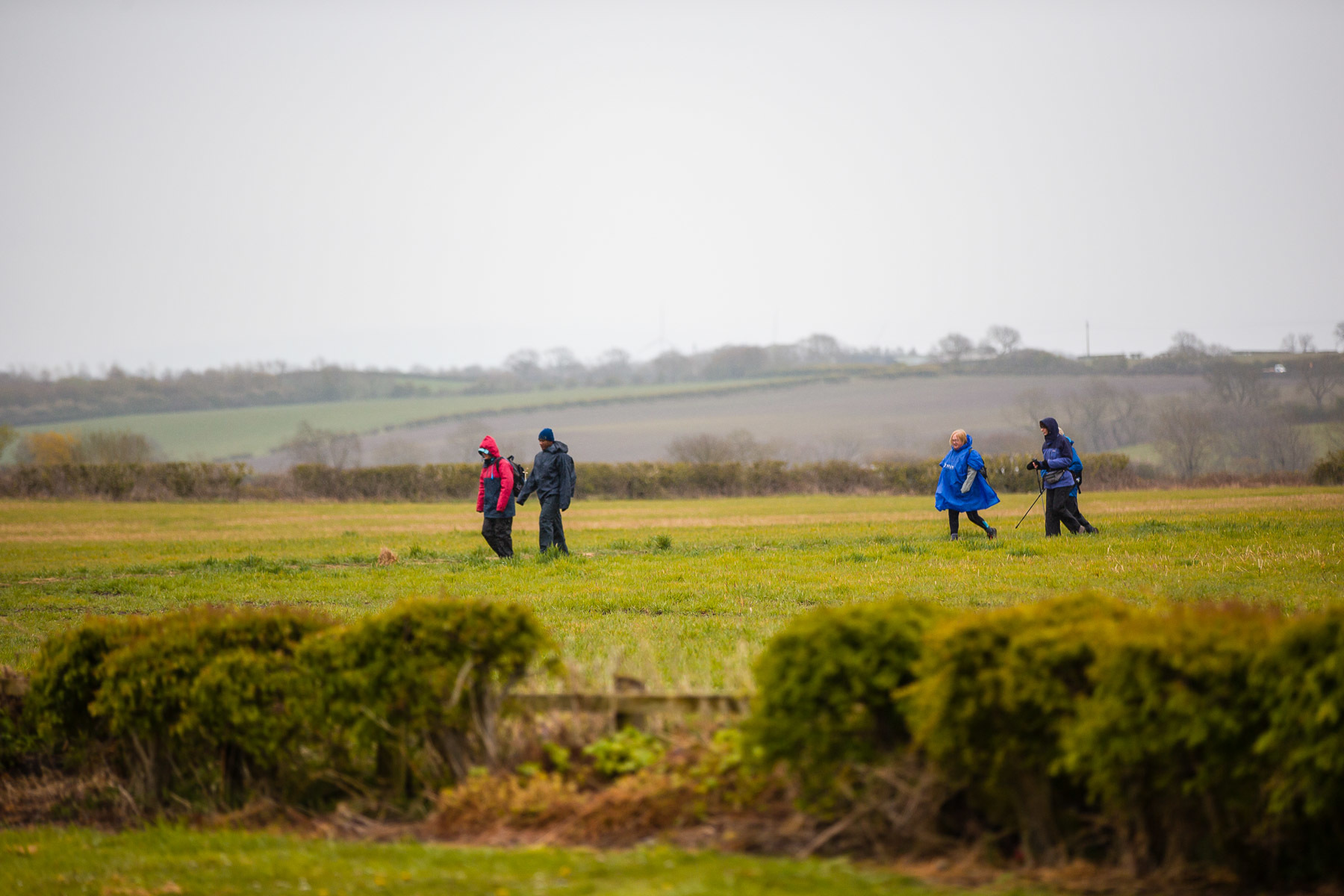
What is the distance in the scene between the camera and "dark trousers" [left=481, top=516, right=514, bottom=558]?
1702 cm

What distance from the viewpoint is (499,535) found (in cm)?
1706

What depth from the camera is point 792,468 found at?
45.6m

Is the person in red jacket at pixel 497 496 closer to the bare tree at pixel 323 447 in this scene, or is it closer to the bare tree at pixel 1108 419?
the bare tree at pixel 323 447

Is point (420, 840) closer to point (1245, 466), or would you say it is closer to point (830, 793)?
point (830, 793)

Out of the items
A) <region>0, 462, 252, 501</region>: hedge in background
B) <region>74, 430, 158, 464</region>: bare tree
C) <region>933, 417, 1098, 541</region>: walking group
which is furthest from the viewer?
<region>74, 430, 158, 464</region>: bare tree

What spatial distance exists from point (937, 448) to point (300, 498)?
123 feet

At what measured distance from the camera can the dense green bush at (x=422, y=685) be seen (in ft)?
18.9

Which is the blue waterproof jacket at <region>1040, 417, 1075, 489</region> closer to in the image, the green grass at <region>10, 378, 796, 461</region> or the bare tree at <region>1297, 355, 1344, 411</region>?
the bare tree at <region>1297, 355, 1344, 411</region>

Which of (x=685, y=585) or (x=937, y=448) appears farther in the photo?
(x=937, y=448)

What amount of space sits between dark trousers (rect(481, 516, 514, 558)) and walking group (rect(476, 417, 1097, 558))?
12 millimetres

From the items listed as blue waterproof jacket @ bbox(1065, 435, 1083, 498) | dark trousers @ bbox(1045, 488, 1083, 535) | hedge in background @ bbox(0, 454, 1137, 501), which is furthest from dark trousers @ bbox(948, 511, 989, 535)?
hedge in background @ bbox(0, 454, 1137, 501)

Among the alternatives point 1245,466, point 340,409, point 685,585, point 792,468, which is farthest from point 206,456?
point 685,585

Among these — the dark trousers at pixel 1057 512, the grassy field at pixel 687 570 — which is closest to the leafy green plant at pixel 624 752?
the grassy field at pixel 687 570

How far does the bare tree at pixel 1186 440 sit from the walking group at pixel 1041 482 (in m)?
40.9
